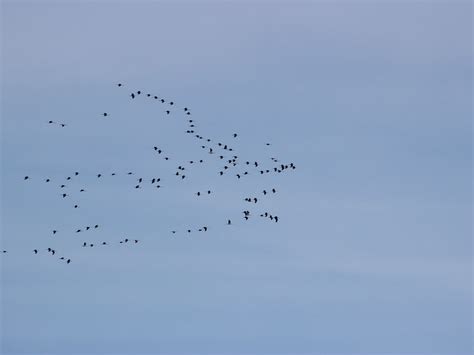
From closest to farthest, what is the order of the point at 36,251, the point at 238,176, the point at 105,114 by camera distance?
the point at 105,114, the point at 238,176, the point at 36,251

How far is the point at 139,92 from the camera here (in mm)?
95750

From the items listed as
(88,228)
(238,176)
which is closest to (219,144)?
(238,176)

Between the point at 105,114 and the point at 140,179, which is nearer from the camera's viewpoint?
the point at 105,114

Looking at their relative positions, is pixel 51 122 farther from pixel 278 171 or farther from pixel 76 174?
pixel 278 171

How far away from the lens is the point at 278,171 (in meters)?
99.8

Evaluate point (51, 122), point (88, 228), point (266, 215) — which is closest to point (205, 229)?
point (266, 215)

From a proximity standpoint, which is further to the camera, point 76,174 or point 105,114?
point 76,174

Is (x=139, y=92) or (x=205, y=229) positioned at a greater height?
(x=139, y=92)

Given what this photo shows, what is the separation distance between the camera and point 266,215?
104062 mm

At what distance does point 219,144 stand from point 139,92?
975 centimetres

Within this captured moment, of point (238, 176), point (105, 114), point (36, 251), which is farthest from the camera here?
point (36, 251)

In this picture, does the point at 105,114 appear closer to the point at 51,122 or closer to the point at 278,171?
the point at 51,122

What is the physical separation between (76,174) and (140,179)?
7.29 meters

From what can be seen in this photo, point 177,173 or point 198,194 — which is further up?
point 177,173
